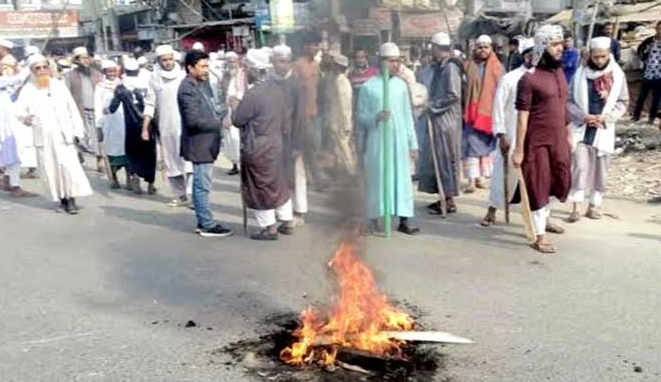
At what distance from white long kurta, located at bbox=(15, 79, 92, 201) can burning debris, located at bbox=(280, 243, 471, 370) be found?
15.1 ft

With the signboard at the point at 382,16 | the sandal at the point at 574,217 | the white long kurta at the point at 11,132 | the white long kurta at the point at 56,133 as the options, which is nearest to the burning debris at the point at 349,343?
the signboard at the point at 382,16

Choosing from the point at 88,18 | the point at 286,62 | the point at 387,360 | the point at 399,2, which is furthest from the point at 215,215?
the point at 88,18

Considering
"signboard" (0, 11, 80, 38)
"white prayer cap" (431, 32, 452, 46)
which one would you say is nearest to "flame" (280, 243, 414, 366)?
"white prayer cap" (431, 32, 452, 46)

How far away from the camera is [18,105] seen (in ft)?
26.6

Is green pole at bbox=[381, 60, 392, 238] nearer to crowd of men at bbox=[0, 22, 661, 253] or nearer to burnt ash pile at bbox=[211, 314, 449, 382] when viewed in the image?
crowd of men at bbox=[0, 22, 661, 253]

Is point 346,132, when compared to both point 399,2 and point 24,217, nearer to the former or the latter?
point 399,2

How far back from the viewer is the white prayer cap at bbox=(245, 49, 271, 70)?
6.27 m

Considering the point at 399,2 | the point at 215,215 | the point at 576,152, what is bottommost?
the point at 215,215

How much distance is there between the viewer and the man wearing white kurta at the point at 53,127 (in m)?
7.88

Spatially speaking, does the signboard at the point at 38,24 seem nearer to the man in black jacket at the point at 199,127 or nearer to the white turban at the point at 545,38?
the man in black jacket at the point at 199,127

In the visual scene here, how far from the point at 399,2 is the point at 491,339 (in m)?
2.31

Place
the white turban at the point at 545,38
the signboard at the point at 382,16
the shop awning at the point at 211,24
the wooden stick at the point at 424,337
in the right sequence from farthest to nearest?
the shop awning at the point at 211,24, the white turban at the point at 545,38, the signboard at the point at 382,16, the wooden stick at the point at 424,337

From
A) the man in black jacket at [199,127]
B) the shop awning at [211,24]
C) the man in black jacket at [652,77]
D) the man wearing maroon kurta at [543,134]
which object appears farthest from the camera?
the shop awning at [211,24]

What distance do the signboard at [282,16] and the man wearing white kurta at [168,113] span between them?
11.0 ft
